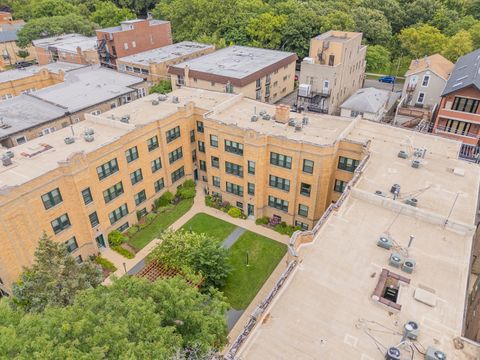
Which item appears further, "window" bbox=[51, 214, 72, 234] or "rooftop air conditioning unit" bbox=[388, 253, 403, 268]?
"window" bbox=[51, 214, 72, 234]

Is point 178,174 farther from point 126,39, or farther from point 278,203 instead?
point 126,39

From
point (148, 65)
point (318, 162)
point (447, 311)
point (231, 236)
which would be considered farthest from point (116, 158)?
point (148, 65)

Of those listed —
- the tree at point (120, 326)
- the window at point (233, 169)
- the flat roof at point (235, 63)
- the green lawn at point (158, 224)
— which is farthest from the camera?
the flat roof at point (235, 63)

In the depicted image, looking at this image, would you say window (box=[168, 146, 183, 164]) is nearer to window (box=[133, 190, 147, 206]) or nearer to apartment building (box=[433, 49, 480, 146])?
window (box=[133, 190, 147, 206])

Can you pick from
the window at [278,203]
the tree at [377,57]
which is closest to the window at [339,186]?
the window at [278,203]

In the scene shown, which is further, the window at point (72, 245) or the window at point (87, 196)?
the window at point (72, 245)

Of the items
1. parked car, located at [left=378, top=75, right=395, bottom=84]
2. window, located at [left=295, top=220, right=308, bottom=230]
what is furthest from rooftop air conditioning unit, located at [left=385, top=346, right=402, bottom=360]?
parked car, located at [left=378, top=75, right=395, bottom=84]

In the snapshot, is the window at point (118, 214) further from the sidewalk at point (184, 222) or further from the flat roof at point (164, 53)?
the flat roof at point (164, 53)
